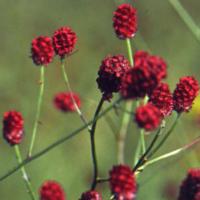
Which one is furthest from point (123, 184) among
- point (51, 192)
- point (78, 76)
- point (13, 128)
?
point (78, 76)

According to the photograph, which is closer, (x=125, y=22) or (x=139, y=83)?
(x=139, y=83)

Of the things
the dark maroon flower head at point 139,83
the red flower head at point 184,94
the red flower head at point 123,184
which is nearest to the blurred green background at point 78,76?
the red flower head at point 184,94

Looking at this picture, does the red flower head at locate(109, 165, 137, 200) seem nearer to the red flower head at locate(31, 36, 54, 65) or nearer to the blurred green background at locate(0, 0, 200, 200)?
the red flower head at locate(31, 36, 54, 65)

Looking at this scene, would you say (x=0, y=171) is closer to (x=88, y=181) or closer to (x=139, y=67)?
(x=88, y=181)

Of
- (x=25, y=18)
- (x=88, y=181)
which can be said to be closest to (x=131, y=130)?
(x=88, y=181)

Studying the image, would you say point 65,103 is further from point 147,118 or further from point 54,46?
point 147,118

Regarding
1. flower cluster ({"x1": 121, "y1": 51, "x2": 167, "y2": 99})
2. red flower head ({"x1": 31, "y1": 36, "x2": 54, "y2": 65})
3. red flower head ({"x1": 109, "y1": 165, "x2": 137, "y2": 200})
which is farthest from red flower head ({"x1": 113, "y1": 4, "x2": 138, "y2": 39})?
red flower head ({"x1": 109, "y1": 165, "x2": 137, "y2": 200})

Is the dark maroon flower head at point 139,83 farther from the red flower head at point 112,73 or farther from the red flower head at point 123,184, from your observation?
the red flower head at point 112,73
